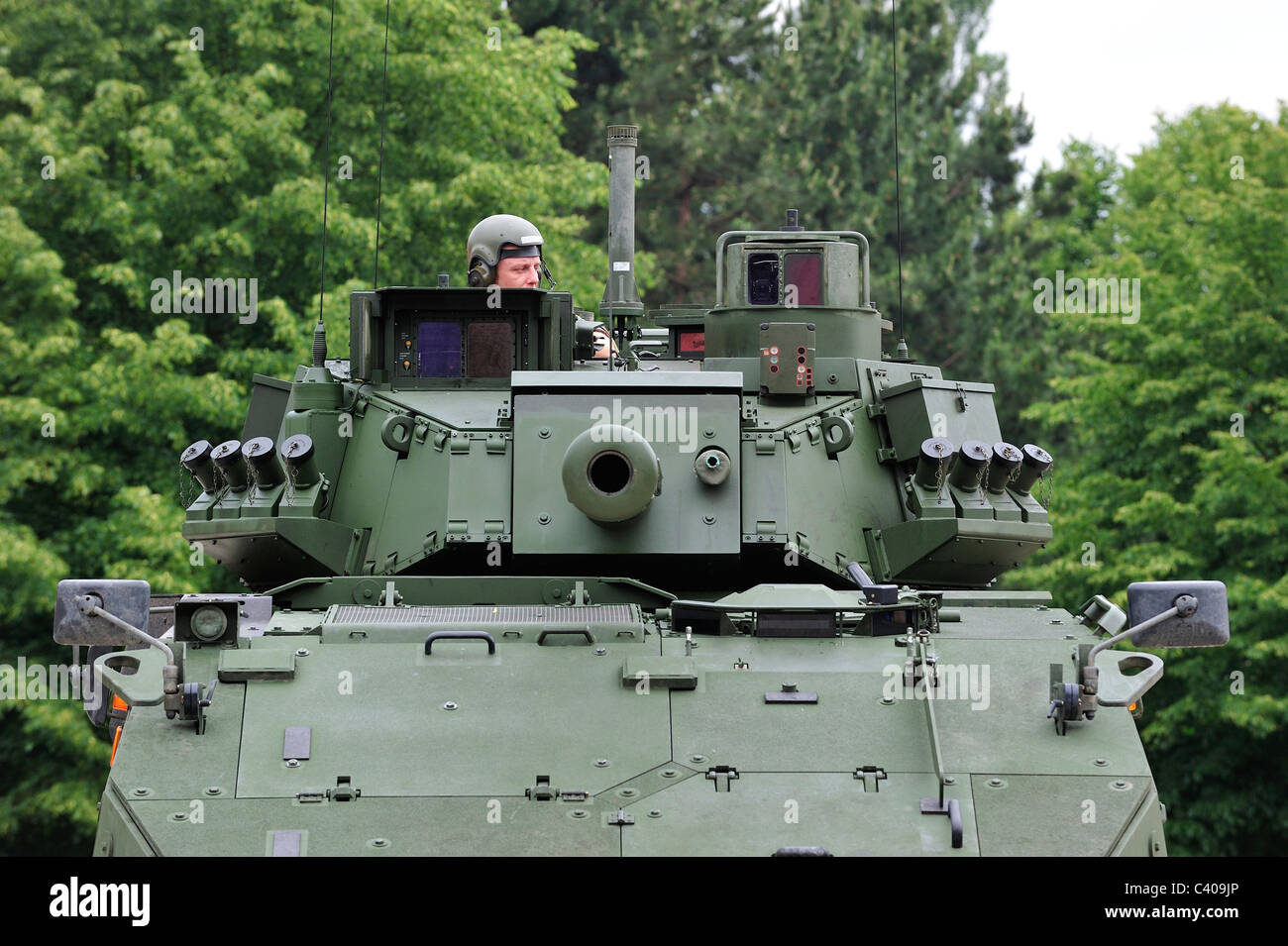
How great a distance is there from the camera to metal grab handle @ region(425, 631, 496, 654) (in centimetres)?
909

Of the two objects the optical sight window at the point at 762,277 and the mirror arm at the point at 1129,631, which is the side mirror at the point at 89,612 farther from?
the optical sight window at the point at 762,277

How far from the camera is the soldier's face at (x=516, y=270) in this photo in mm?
13539

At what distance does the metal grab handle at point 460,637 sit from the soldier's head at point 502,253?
479 cm

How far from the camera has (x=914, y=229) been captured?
37000 millimetres

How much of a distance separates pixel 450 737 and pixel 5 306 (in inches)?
604

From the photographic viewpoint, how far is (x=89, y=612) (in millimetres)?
8789

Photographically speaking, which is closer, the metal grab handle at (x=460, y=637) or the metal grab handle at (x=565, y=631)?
the metal grab handle at (x=460, y=637)

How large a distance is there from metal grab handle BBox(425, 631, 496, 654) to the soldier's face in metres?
4.80

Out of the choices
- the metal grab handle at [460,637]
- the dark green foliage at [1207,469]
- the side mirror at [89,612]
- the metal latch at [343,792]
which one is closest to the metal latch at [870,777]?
the metal grab handle at [460,637]

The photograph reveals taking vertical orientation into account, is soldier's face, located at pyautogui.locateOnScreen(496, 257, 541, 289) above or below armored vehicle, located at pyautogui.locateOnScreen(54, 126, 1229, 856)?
above

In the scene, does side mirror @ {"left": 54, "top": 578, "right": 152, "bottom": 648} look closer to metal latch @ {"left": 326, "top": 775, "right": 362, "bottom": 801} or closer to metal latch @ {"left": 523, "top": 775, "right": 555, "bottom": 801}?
metal latch @ {"left": 326, "top": 775, "right": 362, "bottom": 801}

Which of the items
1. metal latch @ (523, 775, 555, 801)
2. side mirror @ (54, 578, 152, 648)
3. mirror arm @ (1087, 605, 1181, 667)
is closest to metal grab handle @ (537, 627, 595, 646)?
metal latch @ (523, 775, 555, 801)
